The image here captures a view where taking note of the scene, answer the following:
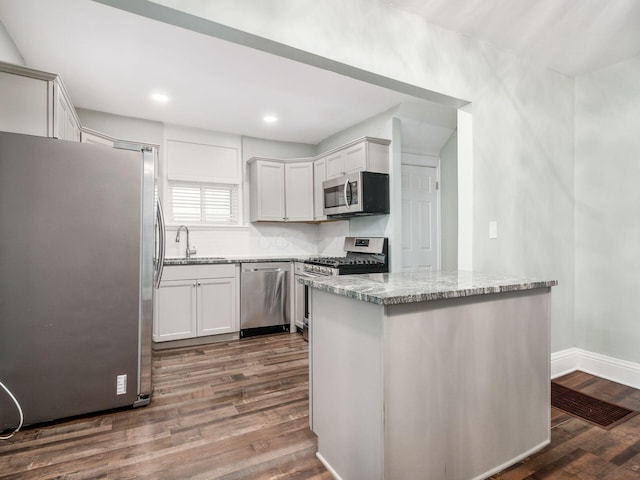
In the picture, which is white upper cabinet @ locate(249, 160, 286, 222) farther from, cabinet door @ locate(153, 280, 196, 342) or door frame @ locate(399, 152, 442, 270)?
door frame @ locate(399, 152, 442, 270)

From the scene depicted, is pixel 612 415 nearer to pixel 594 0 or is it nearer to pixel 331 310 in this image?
pixel 331 310

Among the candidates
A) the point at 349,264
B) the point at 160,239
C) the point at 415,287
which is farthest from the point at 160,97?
the point at 415,287

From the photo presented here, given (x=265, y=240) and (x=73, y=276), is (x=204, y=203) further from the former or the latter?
(x=73, y=276)

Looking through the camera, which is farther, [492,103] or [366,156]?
[366,156]

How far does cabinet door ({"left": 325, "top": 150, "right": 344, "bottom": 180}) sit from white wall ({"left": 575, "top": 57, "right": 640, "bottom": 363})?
226 centimetres

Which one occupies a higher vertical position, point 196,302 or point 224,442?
point 196,302

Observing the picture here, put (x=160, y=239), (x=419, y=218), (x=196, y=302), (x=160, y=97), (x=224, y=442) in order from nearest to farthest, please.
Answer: (x=224, y=442)
(x=160, y=239)
(x=160, y=97)
(x=196, y=302)
(x=419, y=218)

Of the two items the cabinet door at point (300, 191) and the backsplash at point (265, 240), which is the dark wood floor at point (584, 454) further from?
the cabinet door at point (300, 191)

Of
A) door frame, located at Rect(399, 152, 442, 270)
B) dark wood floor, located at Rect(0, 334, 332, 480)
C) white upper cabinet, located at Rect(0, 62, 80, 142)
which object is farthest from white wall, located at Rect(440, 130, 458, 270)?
white upper cabinet, located at Rect(0, 62, 80, 142)

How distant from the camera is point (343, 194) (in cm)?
398

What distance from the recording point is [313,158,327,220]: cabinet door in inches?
177

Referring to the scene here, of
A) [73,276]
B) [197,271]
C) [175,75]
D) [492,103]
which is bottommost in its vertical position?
[197,271]

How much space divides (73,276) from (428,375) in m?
2.14

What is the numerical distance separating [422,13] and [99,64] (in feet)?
8.31
